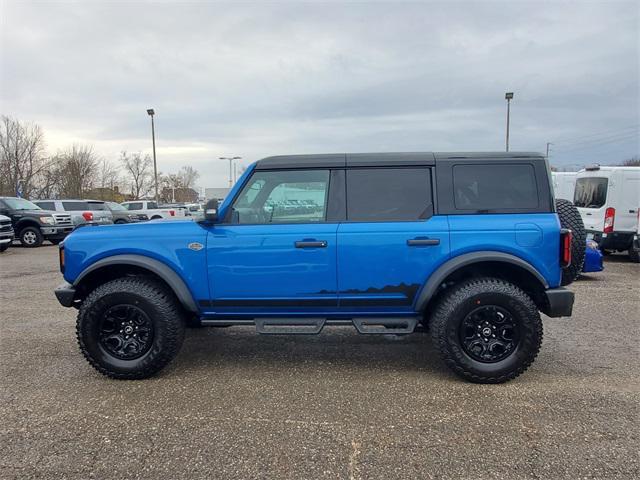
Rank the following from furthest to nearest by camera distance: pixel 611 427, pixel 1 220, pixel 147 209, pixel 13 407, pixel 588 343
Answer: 1. pixel 147 209
2. pixel 1 220
3. pixel 588 343
4. pixel 13 407
5. pixel 611 427

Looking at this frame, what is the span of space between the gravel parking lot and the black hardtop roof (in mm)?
1847

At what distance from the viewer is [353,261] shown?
359 cm

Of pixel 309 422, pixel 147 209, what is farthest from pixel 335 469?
pixel 147 209

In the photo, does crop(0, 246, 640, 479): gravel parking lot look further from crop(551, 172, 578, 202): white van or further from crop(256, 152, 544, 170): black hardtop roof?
crop(551, 172, 578, 202): white van

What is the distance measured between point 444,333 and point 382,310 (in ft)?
1.79

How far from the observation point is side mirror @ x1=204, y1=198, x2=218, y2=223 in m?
3.62

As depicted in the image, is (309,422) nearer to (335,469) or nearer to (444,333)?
(335,469)

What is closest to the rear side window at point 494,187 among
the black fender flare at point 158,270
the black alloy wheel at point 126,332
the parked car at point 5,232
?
the black fender flare at point 158,270

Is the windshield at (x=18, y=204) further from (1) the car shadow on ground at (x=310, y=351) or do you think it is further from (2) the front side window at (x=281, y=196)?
(2) the front side window at (x=281, y=196)

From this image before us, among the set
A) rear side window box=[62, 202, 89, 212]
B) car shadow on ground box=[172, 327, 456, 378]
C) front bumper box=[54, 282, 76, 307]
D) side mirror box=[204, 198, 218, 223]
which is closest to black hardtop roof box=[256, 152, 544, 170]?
side mirror box=[204, 198, 218, 223]

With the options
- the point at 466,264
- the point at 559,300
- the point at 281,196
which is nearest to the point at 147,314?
the point at 281,196

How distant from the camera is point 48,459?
2.59 metres

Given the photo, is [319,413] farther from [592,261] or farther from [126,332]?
[592,261]

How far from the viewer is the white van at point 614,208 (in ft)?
33.7
